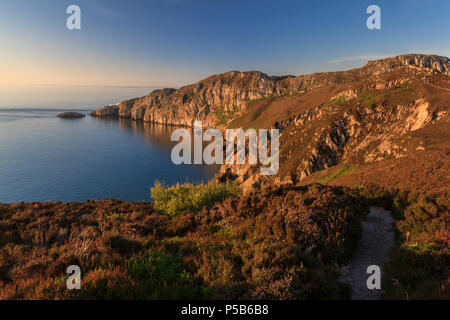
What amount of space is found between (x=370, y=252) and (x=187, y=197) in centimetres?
1219

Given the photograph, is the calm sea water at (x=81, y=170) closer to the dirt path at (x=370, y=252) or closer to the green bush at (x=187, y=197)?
the green bush at (x=187, y=197)

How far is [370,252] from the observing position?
7863 mm

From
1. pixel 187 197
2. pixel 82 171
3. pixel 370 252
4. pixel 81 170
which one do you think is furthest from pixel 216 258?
pixel 81 170

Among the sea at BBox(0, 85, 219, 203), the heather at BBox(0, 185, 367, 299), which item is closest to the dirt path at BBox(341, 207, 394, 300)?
the heather at BBox(0, 185, 367, 299)

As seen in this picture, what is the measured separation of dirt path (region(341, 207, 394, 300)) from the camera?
18.3 feet

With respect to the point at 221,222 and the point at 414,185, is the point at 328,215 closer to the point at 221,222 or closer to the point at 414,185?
the point at 221,222

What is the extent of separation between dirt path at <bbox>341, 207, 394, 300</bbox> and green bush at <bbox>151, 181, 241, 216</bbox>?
10.3m

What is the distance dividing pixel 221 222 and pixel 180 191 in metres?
7.92

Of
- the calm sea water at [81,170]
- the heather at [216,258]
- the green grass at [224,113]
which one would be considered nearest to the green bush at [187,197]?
the heather at [216,258]

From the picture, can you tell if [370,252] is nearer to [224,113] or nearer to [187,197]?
[187,197]

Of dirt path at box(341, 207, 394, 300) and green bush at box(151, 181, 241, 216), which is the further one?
green bush at box(151, 181, 241, 216)

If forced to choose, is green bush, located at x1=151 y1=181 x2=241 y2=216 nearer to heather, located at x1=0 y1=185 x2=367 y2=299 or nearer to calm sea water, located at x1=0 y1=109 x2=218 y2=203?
heather, located at x1=0 y1=185 x2=367 y2=299

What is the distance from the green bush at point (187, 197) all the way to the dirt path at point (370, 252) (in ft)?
33.9

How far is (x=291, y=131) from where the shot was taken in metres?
72.2
